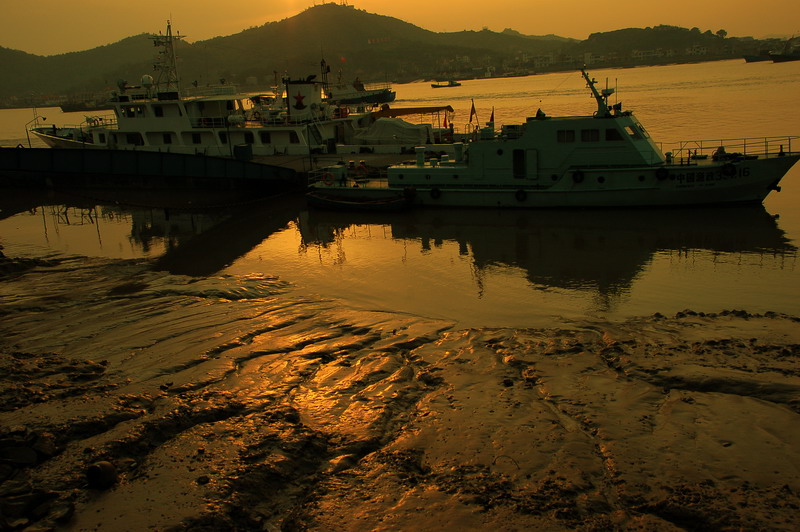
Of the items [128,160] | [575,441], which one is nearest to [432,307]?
[575,441]

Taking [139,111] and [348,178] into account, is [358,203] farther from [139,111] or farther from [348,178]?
[139,111]

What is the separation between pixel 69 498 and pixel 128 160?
93.7 ft

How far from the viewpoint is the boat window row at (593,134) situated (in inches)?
896

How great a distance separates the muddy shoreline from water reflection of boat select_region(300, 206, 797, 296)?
4.70 metres

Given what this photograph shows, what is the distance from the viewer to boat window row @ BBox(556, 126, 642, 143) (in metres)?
22.8

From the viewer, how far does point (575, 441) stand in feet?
23.5

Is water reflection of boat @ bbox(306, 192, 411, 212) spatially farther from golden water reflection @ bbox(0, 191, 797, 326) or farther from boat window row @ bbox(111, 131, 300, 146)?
boat window row @ bbox(111, 131, 300, 146)

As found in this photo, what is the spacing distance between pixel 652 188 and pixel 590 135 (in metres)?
2.99

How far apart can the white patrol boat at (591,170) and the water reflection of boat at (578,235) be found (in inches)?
20.7

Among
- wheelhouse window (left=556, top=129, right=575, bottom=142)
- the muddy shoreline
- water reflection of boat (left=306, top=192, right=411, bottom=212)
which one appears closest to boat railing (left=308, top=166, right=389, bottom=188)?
water reflection of boat (left=306, top=192, right=411, bottom=212)

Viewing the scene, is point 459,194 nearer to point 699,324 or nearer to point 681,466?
point 699,324

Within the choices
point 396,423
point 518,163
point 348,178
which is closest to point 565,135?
point 518,163

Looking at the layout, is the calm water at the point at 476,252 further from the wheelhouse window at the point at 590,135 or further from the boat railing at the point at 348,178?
the wheelhouse window at the point at 590,135

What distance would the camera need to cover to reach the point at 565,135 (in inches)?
912
